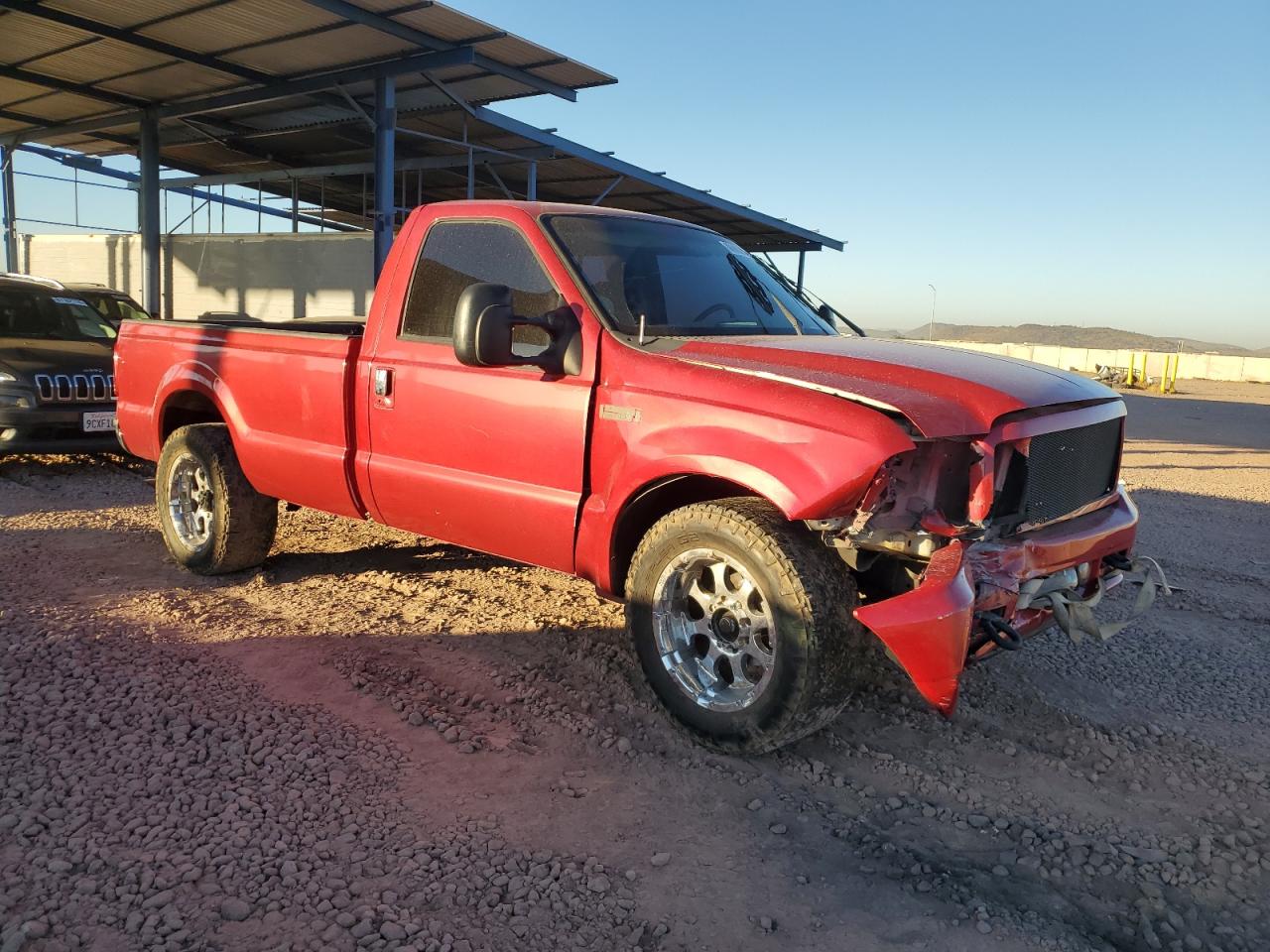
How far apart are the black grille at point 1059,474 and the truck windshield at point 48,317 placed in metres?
9.02

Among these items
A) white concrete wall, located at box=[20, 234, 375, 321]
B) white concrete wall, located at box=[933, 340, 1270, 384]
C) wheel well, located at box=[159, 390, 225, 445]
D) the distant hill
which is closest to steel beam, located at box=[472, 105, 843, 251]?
white concrete wall, located at box=[20, 234, 375, 321]

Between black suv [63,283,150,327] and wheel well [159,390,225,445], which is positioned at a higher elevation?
black suv [63,283,150,327]

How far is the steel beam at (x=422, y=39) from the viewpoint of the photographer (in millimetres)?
11000

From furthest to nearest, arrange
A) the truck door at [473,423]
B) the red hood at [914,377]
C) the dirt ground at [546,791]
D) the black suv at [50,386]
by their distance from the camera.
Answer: the black suv at [50,386], the truck door at [473,423], the red hood at [914,377], the dirt ground at [546,791]

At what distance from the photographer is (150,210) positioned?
1859cm

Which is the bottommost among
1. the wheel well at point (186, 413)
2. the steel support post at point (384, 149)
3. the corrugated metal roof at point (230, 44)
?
the wheel well at point (186, 413)

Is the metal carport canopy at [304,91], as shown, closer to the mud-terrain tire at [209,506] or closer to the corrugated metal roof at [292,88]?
the corrugated metal roof at [292,88]

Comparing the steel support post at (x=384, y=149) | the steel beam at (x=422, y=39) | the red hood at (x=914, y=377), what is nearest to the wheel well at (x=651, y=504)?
the red hood at (x=914, y=377)

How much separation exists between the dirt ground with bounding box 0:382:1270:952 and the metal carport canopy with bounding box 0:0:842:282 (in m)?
9.21

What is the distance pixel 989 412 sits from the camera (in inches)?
124

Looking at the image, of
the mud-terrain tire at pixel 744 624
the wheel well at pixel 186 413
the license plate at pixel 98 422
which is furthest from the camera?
the license plate at pixel 98 422

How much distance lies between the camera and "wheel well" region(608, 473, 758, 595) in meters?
3.69

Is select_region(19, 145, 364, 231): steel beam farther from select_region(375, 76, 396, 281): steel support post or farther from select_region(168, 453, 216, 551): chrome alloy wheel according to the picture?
select_region(168, 453, 216, 551): chrome alloy wheel

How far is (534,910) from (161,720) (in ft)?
5.97
